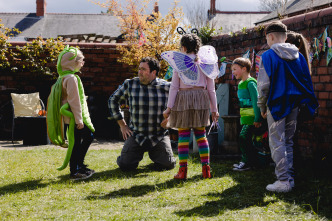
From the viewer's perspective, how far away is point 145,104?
173 inches

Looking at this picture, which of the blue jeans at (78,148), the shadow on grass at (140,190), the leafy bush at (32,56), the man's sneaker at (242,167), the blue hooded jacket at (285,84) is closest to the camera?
the blue hooded jacket at (285,84)

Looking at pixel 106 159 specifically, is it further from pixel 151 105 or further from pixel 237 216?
pixel 237 216

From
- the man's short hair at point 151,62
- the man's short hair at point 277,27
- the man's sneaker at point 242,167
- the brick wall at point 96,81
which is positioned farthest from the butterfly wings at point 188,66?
the brick wall at point 96,81

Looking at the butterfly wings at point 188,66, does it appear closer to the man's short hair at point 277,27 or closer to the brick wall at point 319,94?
the man's short hair at point 277,27

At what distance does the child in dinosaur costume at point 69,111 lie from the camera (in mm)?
3848

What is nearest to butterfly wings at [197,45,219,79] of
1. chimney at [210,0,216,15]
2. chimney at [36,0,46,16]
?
chimney at [36,0,46,16]

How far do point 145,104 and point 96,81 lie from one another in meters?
4.22

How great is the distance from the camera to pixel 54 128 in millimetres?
3932

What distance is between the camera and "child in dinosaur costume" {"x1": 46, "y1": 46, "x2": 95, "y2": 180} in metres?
3.85

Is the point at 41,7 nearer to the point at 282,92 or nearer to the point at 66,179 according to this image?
the point at 66,179

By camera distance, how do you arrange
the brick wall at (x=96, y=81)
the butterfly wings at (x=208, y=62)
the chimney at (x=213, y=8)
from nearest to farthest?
the butterfly wings at (x=208, y=62), the brick wall at (x=96, y=81), the chimney at (x=213, y=8)

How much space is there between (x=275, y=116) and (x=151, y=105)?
5.41ft

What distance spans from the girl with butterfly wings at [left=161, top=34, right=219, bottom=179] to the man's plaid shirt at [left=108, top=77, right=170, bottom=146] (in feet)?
1.96

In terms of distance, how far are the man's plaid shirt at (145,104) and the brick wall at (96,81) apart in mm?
3554
